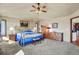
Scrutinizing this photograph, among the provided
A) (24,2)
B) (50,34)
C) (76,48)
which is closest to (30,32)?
(50,34)

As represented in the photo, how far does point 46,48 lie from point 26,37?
0.41 m

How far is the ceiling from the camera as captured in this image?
85.8 inches

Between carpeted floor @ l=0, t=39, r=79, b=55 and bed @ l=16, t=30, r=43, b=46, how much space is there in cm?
8

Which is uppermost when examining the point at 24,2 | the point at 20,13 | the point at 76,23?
the point at 24,2

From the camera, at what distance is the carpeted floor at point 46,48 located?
2.19 meters

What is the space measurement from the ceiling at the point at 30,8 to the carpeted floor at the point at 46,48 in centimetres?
52

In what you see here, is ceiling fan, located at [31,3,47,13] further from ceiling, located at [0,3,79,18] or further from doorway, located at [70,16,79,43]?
doorway, located at [70,16,79,43]

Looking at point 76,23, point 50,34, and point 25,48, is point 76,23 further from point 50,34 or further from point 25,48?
point 25,48

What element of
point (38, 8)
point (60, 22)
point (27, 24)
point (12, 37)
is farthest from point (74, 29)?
point (12, 37)

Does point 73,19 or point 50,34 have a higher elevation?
point 73,19

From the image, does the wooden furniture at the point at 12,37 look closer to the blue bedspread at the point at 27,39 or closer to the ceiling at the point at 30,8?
the blue bedspread at the point at 27,39

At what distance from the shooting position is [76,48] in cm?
220

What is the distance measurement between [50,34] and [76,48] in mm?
521

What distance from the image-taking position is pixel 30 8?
221 cm
